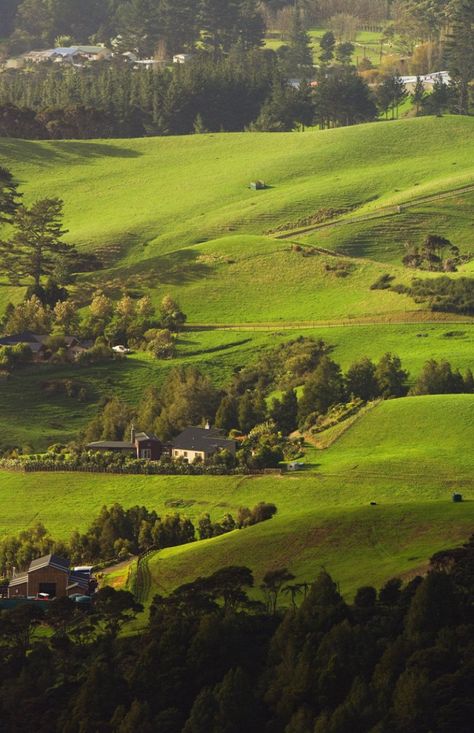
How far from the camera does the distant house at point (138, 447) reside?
12525 cm

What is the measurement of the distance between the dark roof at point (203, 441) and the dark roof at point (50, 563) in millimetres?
24594

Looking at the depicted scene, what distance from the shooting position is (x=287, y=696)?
2862 inches

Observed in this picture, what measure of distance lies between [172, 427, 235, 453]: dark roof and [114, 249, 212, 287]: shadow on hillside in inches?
1569

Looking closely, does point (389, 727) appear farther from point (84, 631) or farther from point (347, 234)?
point (347, 234)

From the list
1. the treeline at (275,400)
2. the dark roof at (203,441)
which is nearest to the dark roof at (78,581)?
the dark roof at (203,441)

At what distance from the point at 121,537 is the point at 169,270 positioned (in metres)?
68.6

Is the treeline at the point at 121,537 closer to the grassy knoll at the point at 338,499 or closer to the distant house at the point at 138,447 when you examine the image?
the grassy knoll at the point at 338,499

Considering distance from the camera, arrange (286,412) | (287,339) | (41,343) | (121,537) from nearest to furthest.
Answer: (121,537), (286,412), (287,339), (41,343)

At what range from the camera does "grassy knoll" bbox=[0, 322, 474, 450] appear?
139 meters

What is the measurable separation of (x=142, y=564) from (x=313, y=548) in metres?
9.38

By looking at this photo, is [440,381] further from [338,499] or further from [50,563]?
[50,563]

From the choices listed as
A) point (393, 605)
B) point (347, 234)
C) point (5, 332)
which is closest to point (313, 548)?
point (393, 605)

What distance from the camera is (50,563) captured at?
3802 inches

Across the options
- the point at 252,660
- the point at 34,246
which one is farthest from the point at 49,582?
the point at 34,246
